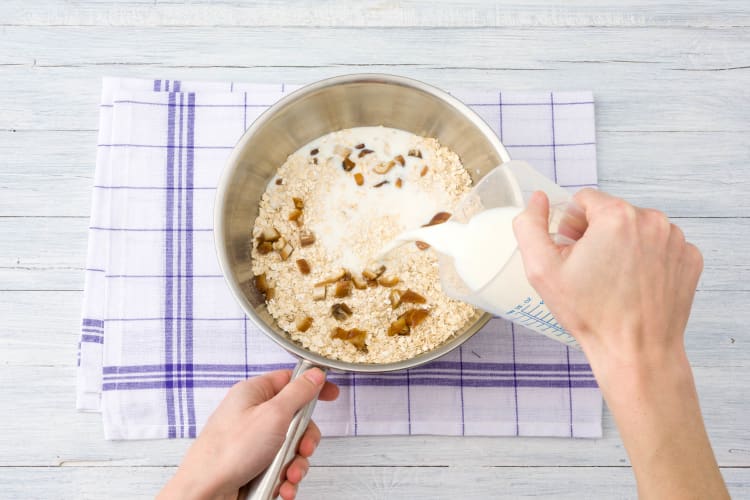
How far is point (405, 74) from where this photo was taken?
1340 millimetres

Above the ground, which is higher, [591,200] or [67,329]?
[591,200]

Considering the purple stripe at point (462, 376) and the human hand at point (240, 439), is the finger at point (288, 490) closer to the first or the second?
the human hand at point (240, 439)

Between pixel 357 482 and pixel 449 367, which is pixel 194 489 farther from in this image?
pixel 449 367

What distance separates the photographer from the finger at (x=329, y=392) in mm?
1138

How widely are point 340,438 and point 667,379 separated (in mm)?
699

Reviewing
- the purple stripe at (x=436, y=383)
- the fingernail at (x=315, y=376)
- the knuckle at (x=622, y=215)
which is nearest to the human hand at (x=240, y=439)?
the fingernail at (x=315, y=376)

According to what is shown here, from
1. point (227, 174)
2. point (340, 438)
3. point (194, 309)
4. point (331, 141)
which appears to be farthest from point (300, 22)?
point (340, 438)

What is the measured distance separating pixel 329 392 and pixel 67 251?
0.68 m

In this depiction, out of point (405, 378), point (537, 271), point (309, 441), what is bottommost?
point (309, 441)

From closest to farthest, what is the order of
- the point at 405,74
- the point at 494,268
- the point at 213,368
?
1. the point at 494,268
2. the point at 213,368
3. the point at 405,74

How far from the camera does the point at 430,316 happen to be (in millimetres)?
1149

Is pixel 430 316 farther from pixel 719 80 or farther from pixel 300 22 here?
pixel 719 80

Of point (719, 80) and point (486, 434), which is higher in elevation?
point (719, 80)

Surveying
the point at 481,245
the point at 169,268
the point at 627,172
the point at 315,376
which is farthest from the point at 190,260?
Answer: the point at 627,172
